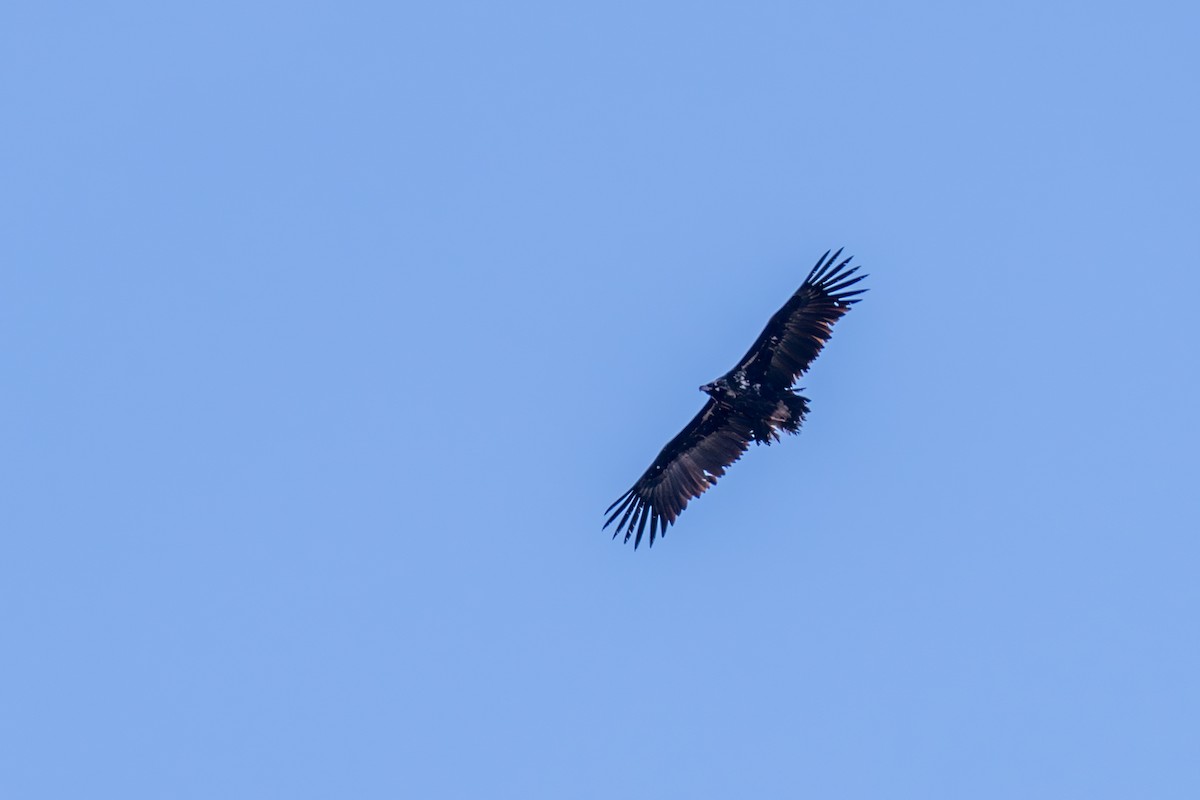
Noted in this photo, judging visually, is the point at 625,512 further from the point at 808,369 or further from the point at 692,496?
the point at 808,369

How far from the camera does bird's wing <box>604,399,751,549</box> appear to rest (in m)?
43.7

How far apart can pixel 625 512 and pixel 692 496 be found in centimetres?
165

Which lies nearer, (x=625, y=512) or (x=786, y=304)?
(x=786, y=304)

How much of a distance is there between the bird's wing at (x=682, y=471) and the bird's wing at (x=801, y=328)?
7.29 ft

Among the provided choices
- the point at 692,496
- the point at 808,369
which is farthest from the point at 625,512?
the point at 808,369

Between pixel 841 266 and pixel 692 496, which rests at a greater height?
pixel 841 266

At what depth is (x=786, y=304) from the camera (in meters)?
41.5

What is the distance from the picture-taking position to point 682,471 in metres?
44.2

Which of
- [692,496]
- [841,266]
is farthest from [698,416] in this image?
[841,266]

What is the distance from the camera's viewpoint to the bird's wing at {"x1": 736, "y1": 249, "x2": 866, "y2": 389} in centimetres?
4144

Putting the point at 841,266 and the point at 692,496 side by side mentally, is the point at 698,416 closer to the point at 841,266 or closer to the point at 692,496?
the point at 692,496

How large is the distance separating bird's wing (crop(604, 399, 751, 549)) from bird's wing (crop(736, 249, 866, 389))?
87.5 inches

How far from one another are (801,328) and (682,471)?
4864mm

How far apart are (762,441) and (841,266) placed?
4300mm
